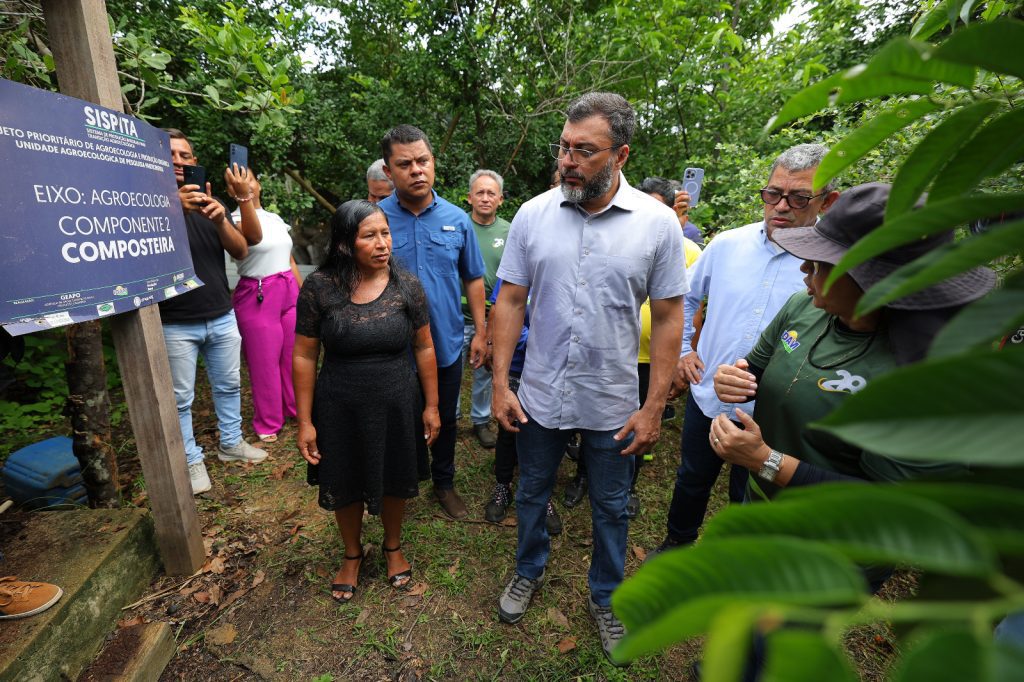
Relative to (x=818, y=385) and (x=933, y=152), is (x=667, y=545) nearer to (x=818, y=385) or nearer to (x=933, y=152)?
(x=818, y=385)

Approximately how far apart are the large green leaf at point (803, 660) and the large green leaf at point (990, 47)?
49 centimetres

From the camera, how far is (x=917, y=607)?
0.99ft

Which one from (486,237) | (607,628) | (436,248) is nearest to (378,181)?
(486,237)

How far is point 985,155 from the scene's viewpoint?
54 cm

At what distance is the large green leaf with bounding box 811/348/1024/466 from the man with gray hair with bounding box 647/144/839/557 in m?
2.08

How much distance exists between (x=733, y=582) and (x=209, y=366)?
4.03m

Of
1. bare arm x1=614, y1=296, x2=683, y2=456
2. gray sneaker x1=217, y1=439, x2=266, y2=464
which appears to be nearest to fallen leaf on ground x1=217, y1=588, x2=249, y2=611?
gray sneaker x1=217, y1=439, x2=266, y2=464

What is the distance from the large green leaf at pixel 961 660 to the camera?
27cm

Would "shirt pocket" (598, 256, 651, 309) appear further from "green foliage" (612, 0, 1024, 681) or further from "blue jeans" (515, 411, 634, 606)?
"green foliage" (612, 0, 1024, 681)

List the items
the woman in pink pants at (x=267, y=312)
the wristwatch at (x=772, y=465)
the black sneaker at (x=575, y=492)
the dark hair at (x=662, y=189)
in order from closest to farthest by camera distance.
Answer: the wristwatch at (x=772, y=465) → the black sneaker at (x=575, y=492) → the woman in pink pants at (x=267, y=312) → the dark hair at (x=662, y=189)

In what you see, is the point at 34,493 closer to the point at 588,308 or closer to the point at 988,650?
the point at 588,308

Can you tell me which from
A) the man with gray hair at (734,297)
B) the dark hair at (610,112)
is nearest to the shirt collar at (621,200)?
the dark hair at (610,112)

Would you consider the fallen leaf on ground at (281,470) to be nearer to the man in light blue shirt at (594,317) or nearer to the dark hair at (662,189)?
the man in light blue shirt at (594,317)

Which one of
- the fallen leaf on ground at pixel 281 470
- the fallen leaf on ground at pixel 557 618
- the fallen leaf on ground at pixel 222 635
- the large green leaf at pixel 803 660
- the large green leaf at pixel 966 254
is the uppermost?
the large green leaf at pixel 966 254
